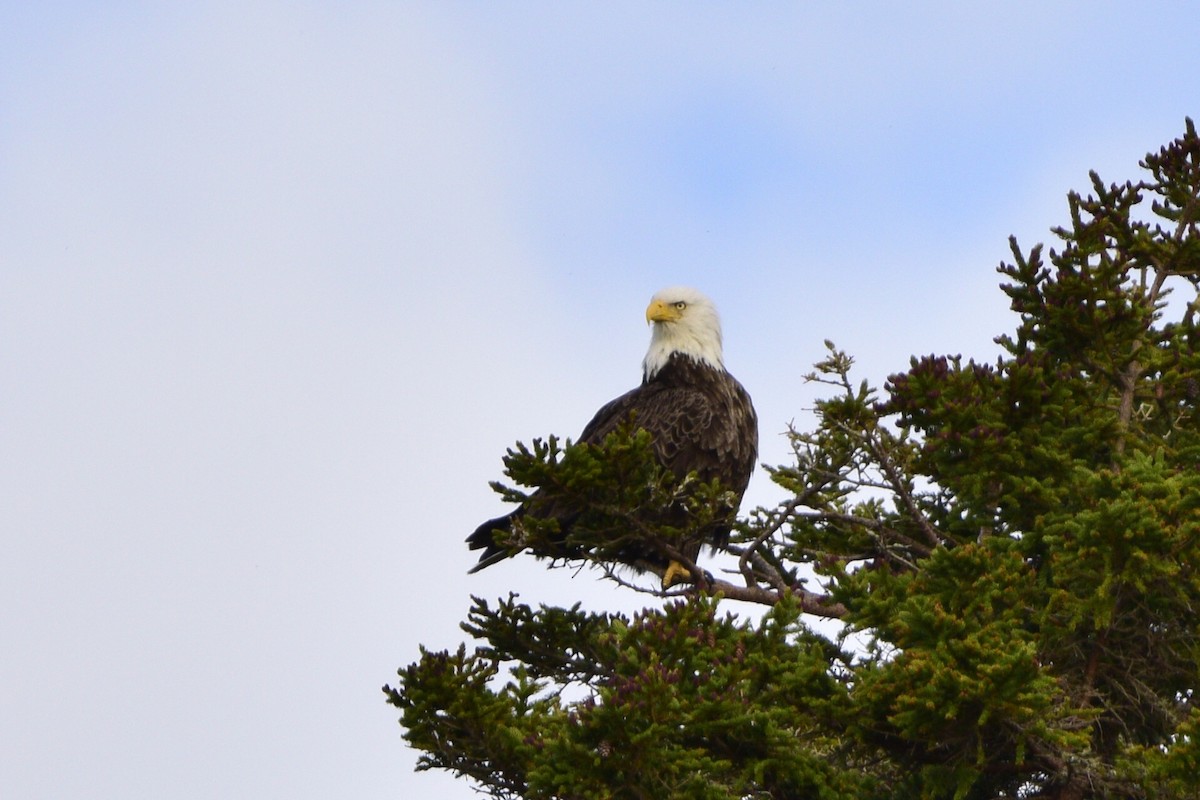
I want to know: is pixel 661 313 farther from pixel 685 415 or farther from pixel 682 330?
pixel 685 415

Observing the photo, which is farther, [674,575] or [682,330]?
[682,330]

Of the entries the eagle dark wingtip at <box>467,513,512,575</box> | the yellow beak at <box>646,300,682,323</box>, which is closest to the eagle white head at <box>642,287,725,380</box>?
the yellow beak at <box>646,300,682,323</box>

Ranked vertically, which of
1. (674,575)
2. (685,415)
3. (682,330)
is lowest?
(674,575)

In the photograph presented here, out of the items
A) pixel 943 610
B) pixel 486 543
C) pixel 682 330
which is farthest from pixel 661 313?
pixel 943 610

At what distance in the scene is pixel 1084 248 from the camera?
8086mm

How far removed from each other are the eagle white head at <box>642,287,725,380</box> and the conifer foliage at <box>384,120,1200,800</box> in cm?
301

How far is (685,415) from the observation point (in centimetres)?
1088

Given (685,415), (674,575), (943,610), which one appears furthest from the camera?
(685,415)

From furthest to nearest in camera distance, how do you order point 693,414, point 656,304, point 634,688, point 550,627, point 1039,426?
point 656,304, point 693,414, point 550,627, point 1039,426, point 634,688

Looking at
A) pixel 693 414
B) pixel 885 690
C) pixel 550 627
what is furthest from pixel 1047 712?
pixel 693 414

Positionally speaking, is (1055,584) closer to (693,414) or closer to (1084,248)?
(1084,248)

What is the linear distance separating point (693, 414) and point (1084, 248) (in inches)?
138

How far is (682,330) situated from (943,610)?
5567 mm

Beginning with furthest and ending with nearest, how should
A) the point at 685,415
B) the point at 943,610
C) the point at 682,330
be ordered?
the point at 682,330, the point at 685,415, the point at 943,610
